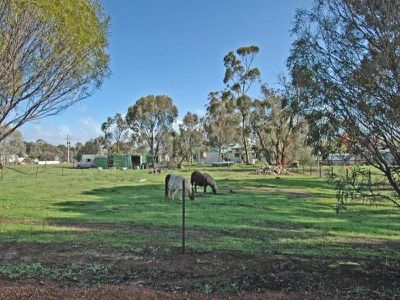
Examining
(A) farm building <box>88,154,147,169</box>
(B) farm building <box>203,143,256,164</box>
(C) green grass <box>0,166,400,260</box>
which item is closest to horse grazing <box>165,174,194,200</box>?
(C) green grass <box>0,166,400,260</box>

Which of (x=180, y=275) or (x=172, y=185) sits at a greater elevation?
(x=172, y=185)

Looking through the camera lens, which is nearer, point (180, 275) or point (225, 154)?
point (180, 275)

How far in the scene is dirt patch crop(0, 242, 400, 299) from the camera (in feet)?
18.7

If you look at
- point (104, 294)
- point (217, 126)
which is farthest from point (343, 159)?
point (217, 126)

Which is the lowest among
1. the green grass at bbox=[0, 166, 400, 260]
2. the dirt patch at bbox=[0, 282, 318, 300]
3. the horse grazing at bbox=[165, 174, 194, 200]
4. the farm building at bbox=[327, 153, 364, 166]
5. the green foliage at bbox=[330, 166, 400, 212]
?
the green grass at bbox=[0, 166, 400, 260]

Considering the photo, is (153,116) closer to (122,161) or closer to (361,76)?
(122,161)

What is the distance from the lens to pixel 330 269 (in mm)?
7578

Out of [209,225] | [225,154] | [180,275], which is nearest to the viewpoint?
[180,275]

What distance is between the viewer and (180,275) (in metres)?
6.94

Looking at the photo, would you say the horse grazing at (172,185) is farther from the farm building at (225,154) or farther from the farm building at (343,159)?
the farm building at (225,154)

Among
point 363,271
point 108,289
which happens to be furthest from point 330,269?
point 108,289

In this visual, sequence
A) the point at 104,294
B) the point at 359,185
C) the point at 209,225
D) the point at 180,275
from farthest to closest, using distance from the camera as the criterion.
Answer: the point at 209,225 < the point at 359,185 < the point at 180,275 < the point at 104,294

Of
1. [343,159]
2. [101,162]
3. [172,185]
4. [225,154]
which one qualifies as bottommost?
[172,185]

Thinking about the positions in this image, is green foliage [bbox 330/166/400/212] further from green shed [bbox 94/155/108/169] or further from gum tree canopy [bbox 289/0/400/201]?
green shed [bbox 94/155/108/169]
